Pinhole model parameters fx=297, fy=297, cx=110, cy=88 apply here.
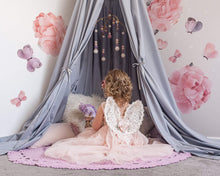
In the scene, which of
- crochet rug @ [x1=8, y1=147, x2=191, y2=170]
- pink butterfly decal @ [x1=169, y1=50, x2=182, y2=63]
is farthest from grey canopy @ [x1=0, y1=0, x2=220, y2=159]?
pink butterfly decal @ [x1=169, y1=50, x2=182, y2=63]

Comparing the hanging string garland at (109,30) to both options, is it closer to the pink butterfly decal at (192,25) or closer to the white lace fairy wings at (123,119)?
the pink butterfly decal at (192,25)

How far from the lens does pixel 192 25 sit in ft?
11.4

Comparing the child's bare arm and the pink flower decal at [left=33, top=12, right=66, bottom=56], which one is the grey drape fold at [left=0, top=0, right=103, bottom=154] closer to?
the pink flower decal at [left=33, top=12, right=66, bottom=56]

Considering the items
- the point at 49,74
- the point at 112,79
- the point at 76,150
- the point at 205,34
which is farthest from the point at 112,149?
the point at 205,34

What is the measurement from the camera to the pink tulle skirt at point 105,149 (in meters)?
2.45

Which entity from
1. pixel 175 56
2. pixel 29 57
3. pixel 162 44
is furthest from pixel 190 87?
pixel 29 57

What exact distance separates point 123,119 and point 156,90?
44 centimetres

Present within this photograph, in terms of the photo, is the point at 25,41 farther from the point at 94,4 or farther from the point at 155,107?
the point at 155,107

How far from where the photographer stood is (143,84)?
→ 290cm

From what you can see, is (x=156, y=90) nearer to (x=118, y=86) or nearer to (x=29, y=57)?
(x=118, y=86)

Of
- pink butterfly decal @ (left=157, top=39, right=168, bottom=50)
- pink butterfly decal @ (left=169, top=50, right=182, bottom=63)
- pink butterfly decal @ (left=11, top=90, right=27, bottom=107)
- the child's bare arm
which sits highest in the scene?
pink butterfly decal @ (left=157, top=39, right=168, bottom=50)

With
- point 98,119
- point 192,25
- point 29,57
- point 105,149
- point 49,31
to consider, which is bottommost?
point 105,149

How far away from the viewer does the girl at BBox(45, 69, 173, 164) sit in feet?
8.11

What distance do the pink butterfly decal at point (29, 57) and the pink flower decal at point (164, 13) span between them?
150cm
